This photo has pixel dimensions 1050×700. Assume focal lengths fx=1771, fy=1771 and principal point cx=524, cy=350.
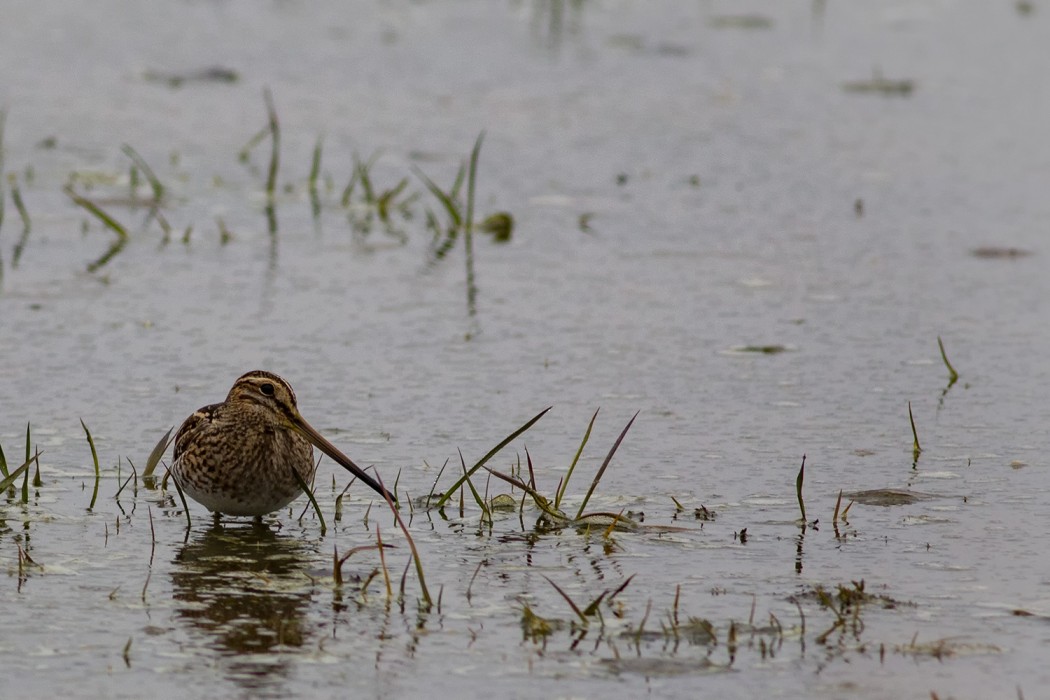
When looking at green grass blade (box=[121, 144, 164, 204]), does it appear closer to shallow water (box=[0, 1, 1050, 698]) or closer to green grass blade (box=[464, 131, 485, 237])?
shallow water (box=[0, 1, 1050, 698])

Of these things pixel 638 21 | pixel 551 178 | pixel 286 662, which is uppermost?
pixel 638 21

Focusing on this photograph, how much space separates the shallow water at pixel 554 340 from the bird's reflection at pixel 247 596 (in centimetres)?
2

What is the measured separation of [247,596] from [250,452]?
27.7 inches

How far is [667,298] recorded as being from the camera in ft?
28.7

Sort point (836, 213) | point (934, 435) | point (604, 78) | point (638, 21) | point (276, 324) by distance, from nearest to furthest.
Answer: point (934, 435) → point (276, 324) → point (836, 213) → point (604, 78) → point (638, 21)

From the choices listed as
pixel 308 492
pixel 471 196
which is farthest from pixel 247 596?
pixel 471 196

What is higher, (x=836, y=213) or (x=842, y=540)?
(x=836, y=213)

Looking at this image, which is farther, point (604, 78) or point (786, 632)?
point (604, 78)

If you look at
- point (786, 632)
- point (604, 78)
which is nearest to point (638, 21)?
point (604, 78)

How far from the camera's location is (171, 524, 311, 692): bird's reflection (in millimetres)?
4723

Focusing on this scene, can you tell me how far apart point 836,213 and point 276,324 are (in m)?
3.64

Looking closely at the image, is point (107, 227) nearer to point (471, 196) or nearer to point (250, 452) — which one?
point (471, 196)

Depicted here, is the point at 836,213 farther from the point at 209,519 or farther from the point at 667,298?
the point at 209,519

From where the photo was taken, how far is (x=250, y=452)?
582 centimetres
